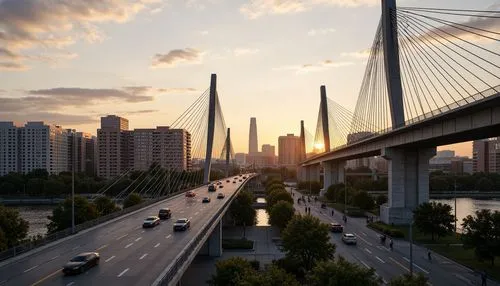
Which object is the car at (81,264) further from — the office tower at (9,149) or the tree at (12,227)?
the office tower at (9,149)

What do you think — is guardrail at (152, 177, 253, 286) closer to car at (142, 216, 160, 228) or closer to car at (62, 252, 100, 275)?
car at (62, 252, 100, 275)

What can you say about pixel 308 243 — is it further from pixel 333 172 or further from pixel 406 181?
pixel 333 172

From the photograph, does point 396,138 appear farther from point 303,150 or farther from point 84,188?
point 303,150

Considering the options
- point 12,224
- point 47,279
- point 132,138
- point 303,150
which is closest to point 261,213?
point 12,224

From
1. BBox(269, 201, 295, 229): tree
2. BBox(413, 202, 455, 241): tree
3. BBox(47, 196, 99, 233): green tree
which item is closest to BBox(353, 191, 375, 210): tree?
BBox(269, 201, 295, 229): tree

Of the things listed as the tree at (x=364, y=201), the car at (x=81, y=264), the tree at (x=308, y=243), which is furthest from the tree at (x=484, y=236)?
the tree at (x=364, y=201)

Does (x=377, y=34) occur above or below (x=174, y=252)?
above
